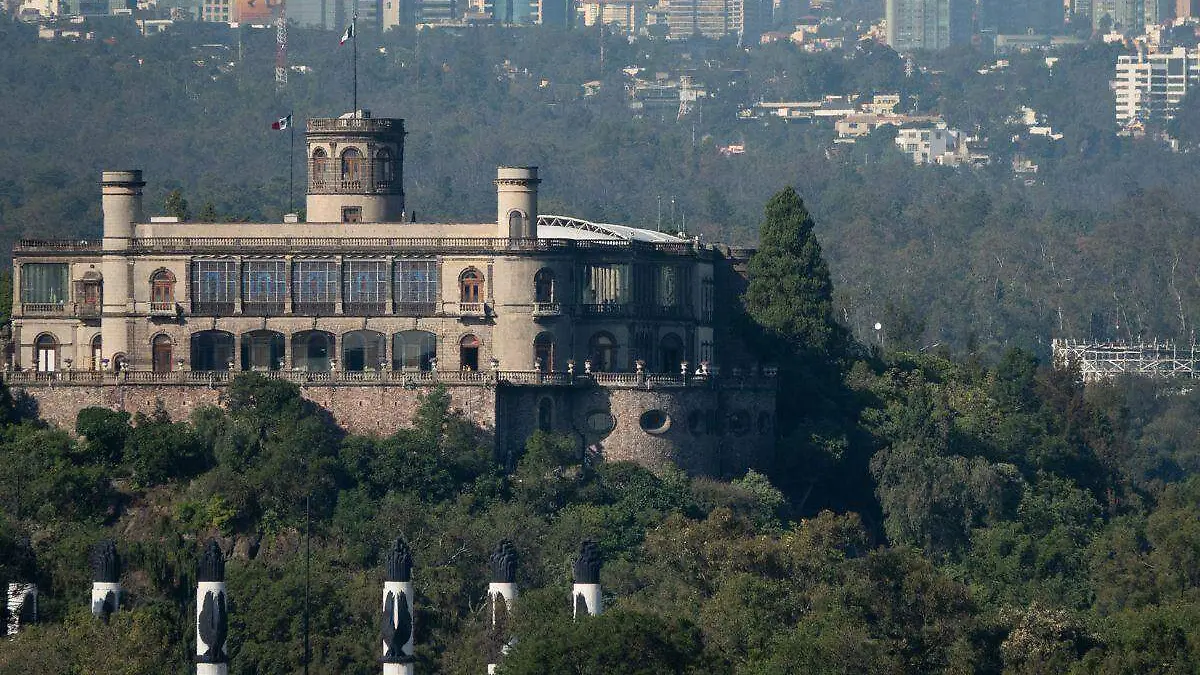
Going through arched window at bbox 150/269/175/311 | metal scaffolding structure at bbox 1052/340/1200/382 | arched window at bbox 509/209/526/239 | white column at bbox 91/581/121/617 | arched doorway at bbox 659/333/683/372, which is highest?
arched window at bbox 509/209/526/239

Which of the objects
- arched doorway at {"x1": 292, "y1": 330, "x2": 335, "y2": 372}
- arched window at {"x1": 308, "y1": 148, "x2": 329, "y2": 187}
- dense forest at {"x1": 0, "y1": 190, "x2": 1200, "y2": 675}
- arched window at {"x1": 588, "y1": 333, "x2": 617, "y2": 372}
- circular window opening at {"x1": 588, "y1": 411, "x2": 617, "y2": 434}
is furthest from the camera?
arched window at {"x1": 308, "y1": 148, "x2": 329, "y2": 187}

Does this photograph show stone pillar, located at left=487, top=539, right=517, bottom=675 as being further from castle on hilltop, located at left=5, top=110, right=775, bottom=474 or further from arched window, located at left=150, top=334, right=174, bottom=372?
arched window, located at left=150, top=334, right=174, bottom=372

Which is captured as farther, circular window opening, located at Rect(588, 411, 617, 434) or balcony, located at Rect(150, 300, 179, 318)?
balcony, located at Rect(150, 300, 179, 318)

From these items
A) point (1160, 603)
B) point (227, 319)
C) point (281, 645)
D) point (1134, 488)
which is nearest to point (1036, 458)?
point (1134, 488)

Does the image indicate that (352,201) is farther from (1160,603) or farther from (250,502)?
(1160,603)

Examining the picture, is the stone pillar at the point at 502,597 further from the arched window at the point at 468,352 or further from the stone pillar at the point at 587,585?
the arched window at the point at 468,352

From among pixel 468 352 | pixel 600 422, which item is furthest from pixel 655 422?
pixel 468 352

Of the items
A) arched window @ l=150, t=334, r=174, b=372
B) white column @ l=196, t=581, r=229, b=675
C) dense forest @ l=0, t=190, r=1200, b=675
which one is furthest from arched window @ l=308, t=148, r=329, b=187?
white column @ l=196, t=581, r=229, b=675

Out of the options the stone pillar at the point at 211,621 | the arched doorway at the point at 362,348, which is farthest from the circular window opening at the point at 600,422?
the stone pillar at the point at 211,621

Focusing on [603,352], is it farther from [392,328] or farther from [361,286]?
[361,286]
